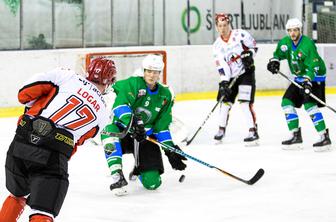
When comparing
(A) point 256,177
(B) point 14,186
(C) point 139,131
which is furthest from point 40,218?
(A) point 256,177

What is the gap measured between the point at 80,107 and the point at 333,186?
233cm

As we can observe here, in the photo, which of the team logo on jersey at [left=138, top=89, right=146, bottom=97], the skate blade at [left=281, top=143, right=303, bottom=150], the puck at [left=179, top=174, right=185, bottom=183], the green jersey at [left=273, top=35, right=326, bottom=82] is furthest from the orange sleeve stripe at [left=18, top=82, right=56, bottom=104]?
the skate blade at [left=281, top=143, right=303, bottom=150]

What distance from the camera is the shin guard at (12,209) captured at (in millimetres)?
3438

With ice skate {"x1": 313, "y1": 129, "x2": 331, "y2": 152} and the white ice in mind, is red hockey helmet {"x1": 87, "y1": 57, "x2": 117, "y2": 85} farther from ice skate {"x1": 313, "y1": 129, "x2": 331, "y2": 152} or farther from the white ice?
ice skate {"x1": 313, "y1": 129, "x2": 331, "y2": 152}

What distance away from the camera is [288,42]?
6777 millimetres

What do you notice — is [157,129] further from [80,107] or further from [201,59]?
[201,59]

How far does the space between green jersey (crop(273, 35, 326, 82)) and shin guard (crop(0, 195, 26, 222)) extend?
356 centimetres

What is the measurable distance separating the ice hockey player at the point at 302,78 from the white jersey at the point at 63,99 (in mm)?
Answer: 3433

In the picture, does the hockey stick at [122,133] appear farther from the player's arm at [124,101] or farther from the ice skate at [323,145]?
the ice skate at [323,145]

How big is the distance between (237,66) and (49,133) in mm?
3977

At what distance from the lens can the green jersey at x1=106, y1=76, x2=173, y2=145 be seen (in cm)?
497

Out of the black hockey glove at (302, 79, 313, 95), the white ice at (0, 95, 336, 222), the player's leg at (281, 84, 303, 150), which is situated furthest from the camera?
the player's leg at (281, 84, 303, 150)

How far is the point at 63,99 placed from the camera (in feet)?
10.8

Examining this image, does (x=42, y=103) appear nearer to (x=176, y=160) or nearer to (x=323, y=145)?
(x=176, y=160)
